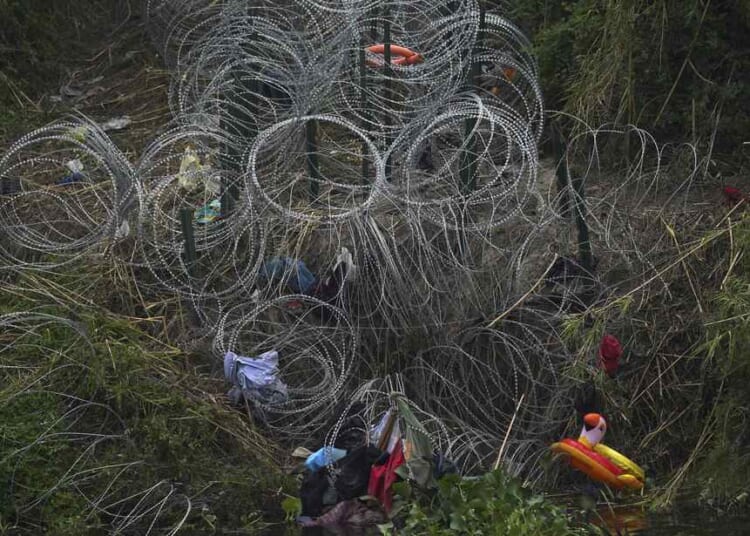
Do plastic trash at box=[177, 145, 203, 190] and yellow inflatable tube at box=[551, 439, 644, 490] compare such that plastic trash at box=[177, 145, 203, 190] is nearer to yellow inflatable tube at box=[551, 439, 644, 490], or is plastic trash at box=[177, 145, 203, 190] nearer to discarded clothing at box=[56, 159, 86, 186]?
discarded clothing at box=[56, 159, 86, 186]

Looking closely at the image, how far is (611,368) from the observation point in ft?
27.3

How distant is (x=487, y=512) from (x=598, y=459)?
1392 millimetres

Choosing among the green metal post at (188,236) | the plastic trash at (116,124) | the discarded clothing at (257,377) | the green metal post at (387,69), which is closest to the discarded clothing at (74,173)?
the plastic trash at (116,124)

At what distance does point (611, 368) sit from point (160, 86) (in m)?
6.06

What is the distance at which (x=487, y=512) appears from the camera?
6734mm

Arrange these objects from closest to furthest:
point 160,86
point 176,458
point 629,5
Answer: point 176,458, point 629,5, point 160,86

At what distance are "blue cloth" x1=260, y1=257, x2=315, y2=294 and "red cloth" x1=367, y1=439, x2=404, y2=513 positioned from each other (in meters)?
1.74

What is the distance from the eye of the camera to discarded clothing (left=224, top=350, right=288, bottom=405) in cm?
862

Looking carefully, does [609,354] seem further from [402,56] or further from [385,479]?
[402,56]

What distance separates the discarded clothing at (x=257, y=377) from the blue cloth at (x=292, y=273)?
605 millimetres

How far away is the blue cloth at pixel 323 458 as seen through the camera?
26.5 ft

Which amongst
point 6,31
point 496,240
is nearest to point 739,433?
point 496,240

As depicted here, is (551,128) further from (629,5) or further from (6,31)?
(6,31)

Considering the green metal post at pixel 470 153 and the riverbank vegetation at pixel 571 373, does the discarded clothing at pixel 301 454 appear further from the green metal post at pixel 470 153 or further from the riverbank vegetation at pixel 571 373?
the green metal post at pixel 470 153
